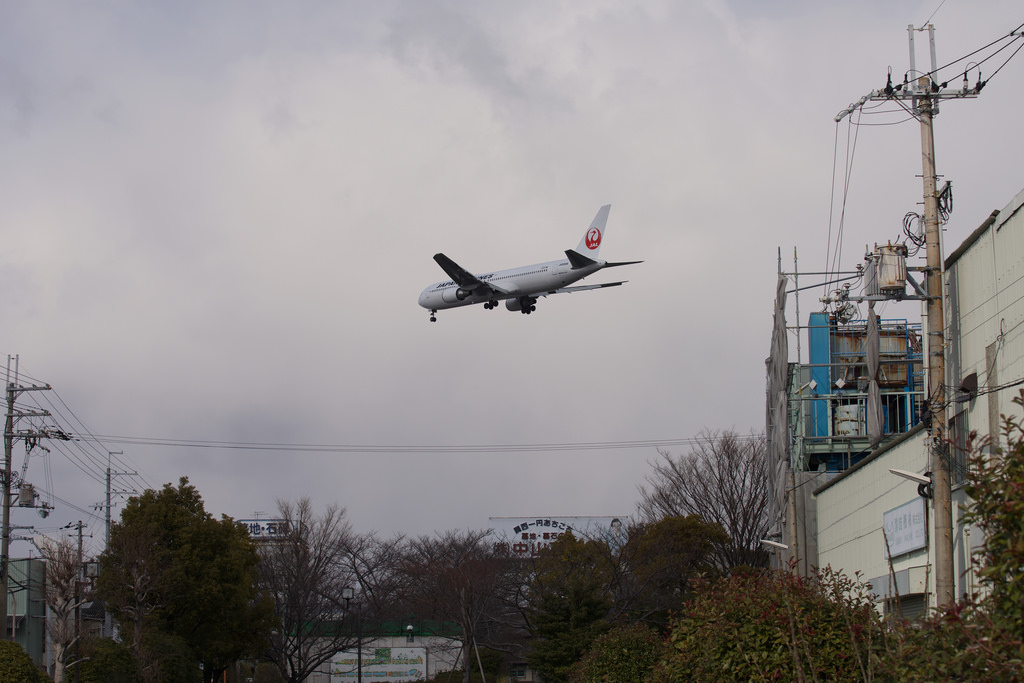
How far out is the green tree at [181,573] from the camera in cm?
3353

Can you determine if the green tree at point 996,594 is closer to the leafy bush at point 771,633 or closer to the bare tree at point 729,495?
the leafy bush at point 771,633

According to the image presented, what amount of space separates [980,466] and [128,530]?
32796 millimetres

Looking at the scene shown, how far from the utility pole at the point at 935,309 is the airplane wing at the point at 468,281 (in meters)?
25.6

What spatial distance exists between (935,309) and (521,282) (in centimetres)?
2652

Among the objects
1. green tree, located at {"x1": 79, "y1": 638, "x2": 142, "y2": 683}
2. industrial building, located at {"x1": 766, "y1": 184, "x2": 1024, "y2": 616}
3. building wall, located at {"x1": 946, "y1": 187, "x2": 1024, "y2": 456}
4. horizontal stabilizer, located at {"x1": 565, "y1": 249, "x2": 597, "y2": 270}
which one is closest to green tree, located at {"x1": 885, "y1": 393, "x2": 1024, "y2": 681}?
industrial building, located at {"x1": 766, "y1": 184, "x2": 1024, "y2": 616}

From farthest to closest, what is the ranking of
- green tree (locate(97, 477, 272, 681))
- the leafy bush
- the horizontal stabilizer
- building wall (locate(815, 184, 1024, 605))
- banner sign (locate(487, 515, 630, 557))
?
banner sign (locate(487, 515, 630, 557))
the horizontal stabilizer
green tree (locate(97, 477, 272, 681))
building wall (locate(815, 184, 1024, 605))
the leafy bush

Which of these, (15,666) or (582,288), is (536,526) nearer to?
(582,288)

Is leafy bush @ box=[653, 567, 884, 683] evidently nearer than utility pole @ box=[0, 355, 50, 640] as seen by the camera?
Yes

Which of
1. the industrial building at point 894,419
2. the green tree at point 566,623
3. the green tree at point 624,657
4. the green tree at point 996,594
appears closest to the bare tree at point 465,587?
the green tree at point 566,623

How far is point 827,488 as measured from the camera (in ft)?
103

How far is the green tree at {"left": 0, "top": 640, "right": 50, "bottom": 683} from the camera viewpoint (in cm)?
2295

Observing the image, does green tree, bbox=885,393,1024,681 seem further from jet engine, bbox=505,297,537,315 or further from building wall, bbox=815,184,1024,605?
jet engine, bbox=505,297,537,315

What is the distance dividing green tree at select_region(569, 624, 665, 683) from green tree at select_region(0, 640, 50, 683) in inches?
498

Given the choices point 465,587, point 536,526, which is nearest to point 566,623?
point 465,587
